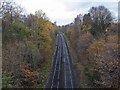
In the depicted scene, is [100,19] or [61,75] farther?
[100,19]

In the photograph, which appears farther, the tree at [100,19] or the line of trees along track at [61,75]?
the tree at [100,19]

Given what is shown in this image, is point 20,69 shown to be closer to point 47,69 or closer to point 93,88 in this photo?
point 93,88

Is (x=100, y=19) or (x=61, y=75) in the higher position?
(x=100, y=19)

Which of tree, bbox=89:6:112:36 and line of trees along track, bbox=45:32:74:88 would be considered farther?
tree, bbox=89:6:112:36

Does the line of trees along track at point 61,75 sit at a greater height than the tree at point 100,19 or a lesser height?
lesser

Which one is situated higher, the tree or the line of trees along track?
the tree

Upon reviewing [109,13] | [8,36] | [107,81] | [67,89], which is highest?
[109,13]

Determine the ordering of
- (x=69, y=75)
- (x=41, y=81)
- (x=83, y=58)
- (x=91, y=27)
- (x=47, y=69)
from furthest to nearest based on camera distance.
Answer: (x=91, y=27)
(x=83, y=58)
(x=47, y=69)
(x=69, y=75)
(x=41, y=81)

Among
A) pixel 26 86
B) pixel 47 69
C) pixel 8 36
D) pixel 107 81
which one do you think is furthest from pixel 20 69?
pixel 47 69
